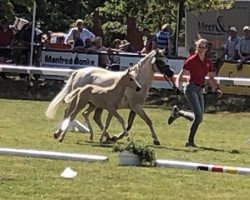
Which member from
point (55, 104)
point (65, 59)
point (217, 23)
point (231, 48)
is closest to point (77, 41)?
point (65, 59)

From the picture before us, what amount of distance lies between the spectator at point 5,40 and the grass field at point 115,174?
10597mm

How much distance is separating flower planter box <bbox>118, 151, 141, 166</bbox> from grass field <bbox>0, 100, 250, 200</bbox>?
0.15 m

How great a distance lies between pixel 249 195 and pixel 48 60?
18.2m

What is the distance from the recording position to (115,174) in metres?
11.4

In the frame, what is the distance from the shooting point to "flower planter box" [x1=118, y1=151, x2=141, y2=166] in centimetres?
1216

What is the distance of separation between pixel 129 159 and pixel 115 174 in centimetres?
83

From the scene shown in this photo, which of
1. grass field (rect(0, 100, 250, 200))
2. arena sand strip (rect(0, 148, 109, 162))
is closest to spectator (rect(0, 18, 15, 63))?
grass field (rect(0, 100, 250, 200))

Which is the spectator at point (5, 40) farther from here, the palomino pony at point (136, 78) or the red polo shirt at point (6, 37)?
the palomino pony at point (136, 78)

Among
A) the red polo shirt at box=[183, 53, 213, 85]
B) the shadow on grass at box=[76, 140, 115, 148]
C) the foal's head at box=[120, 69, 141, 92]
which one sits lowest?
the shadow on grass at box=[76, 140, 115, 148]

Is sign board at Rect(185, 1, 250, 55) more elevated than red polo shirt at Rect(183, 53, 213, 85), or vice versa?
red polo shirt at Rect(183, 53, 213, 85)

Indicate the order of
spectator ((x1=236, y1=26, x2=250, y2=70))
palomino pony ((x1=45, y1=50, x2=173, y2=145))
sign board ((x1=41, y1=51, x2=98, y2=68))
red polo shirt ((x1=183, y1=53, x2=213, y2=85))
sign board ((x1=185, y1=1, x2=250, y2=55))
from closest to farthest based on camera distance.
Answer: red polo shirt ((x1=183, y1=53, x2=213, y2=85)) → palomino pony ((x1=45, y1=50, x2=173, y2=145)) → spectator ((x1=236, y1=26, x2=250, y2=70)) → sign board ((x1=41, y1=51, x2=98, y2=68)) → sign board ((x1=185, y1=1, x2=250, y2=55))

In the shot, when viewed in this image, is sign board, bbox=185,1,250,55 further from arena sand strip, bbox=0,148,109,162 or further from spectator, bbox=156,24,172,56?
arena sand strip, bbox=0,148,109,162

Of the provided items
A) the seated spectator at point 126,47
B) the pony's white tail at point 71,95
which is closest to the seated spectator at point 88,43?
the seated spectator at point 126,47

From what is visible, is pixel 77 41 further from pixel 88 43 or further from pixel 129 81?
pixel 129 81
